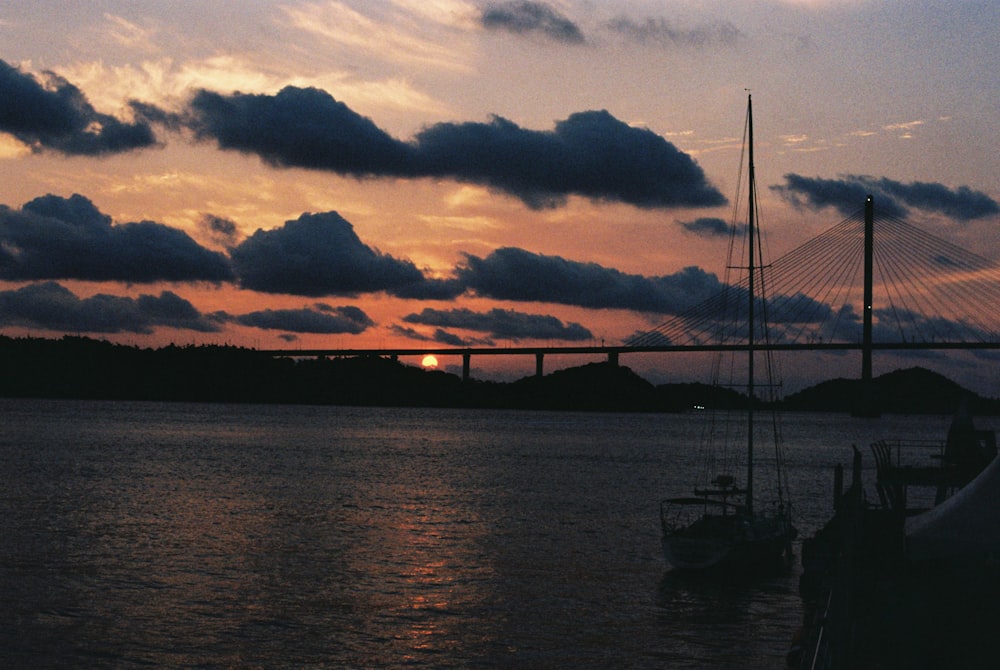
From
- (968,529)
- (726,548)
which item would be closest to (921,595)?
(968,529)

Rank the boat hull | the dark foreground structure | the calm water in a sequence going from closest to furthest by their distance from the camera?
1. the dark foreground structure
2. the calm water
3. the boat hull

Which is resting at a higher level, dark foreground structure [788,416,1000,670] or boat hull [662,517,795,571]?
dark foreground structure [788,416,1000,670]

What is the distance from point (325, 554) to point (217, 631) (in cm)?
1159

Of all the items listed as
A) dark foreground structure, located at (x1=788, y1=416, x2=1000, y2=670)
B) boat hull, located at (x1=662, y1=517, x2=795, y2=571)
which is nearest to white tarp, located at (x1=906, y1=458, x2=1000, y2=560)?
dark foreground structure, located at (x1=788, y1=416, x2=1000, y2=670)

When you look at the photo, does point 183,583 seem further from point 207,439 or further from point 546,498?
point 207,439

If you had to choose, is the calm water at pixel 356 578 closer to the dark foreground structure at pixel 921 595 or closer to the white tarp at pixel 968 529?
the dark foreground structure at pixel 921 595

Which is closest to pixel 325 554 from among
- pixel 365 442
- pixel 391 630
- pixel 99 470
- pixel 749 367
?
pixel 391 630

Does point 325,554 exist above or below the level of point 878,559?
below

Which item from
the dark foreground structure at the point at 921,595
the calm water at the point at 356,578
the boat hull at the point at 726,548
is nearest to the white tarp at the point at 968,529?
the dark foreground structure at the point at 921,595

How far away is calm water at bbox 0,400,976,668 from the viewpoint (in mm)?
21344

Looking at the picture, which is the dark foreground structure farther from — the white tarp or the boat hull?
the boat hull

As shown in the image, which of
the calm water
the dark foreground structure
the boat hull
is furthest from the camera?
the boat hull

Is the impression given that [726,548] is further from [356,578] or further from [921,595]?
[921,595]

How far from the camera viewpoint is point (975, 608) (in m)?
14.3
